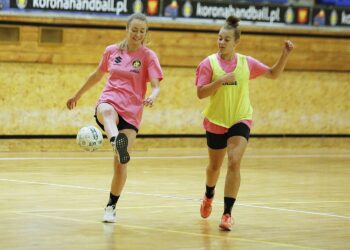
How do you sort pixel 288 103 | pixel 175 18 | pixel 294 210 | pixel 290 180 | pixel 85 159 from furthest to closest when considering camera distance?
pixel 288 103, pixel 175 18, pixel 85 159, pixel 290 180, pixel 294 210

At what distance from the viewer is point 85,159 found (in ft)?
59.9

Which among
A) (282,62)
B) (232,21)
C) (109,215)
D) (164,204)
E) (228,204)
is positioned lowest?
(164,204)

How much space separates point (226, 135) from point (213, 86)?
0.55 m

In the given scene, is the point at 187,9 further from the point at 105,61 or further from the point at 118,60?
the point at 118,60

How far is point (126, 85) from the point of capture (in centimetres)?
950

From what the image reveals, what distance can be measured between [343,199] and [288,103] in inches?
418

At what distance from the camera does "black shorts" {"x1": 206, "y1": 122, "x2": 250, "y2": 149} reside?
945 cm

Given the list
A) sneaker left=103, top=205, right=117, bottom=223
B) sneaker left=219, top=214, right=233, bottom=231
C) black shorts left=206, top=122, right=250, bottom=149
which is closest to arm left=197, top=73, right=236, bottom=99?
black shorts left=206, top=122, right=250, bottom=149

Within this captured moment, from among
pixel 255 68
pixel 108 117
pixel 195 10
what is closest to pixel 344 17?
pixel 195 10

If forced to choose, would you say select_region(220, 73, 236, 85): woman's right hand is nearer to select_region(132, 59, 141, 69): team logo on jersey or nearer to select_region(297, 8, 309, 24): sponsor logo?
select_region(132, 59, 141, 69): team logo on jersey

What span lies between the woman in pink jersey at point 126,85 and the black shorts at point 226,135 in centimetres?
77

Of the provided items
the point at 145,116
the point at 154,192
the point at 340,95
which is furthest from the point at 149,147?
the point at 154,192

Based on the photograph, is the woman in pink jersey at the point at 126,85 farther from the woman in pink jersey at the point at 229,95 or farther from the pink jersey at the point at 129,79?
the woman in pink jersey at the point at 229,95

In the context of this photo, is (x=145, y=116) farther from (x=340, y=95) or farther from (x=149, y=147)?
(x=340, y=95)
